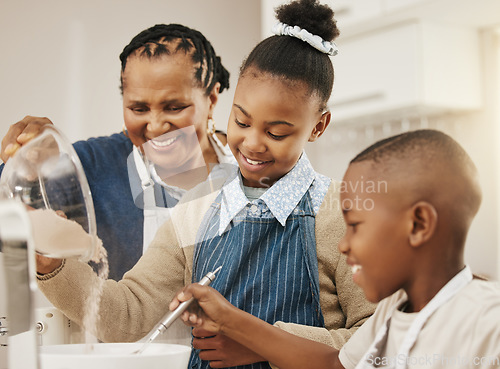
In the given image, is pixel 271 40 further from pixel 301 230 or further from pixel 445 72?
pixel 445 72

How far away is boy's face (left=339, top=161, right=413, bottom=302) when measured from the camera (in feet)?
1.58

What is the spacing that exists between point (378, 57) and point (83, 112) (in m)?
0.49

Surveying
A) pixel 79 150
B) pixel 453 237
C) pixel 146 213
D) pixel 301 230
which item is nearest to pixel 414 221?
pixel 453 237

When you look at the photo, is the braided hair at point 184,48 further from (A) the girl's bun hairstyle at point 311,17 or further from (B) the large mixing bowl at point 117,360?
(B) the large mixing bowl at point 117,360

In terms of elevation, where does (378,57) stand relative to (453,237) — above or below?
above

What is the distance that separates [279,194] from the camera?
656 millimetres

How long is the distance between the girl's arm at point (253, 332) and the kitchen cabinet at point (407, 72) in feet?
1.56

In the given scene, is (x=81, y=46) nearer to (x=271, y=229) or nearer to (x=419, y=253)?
(x=271, y=229)

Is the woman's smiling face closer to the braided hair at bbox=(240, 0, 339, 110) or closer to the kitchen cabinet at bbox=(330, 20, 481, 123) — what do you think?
the braided hair at bbox=(240, 0, 339, 110)

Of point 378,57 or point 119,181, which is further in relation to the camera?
point 378,57

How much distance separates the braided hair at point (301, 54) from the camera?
2.06 feet

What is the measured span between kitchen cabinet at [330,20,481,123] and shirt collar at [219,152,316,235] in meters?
0.33

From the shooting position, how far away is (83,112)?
32.6 inches

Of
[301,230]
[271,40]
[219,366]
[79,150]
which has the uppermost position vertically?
[271,40]
